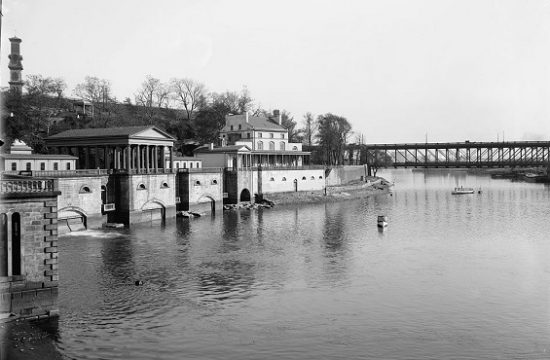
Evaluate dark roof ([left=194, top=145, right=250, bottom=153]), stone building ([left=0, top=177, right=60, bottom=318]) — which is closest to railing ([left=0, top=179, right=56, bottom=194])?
stone building ([left=0, top=177, right=60, bottom=318])

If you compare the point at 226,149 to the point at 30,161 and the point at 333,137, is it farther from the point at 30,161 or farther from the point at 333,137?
the point at 333,137

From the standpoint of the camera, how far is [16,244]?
27.8 m

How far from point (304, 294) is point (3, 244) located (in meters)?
18.0

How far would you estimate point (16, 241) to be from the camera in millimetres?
27766

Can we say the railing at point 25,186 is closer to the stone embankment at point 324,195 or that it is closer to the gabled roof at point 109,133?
the gabled roof at point 109,133

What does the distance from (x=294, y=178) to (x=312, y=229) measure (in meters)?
39.2

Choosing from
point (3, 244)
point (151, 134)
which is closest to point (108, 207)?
point (151, 134)

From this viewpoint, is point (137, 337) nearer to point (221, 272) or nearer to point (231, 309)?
point (231, 309)

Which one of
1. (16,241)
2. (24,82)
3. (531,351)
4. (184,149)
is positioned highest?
(24,82)

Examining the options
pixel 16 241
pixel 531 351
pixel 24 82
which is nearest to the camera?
pixel 531 351

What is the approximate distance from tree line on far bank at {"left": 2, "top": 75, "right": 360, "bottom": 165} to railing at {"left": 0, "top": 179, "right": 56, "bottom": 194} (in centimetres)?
5569

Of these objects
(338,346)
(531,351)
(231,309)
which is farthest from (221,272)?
(531,351)

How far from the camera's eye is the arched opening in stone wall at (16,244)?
27672mm

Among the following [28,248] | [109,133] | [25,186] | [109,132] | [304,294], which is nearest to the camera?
[28,248]
